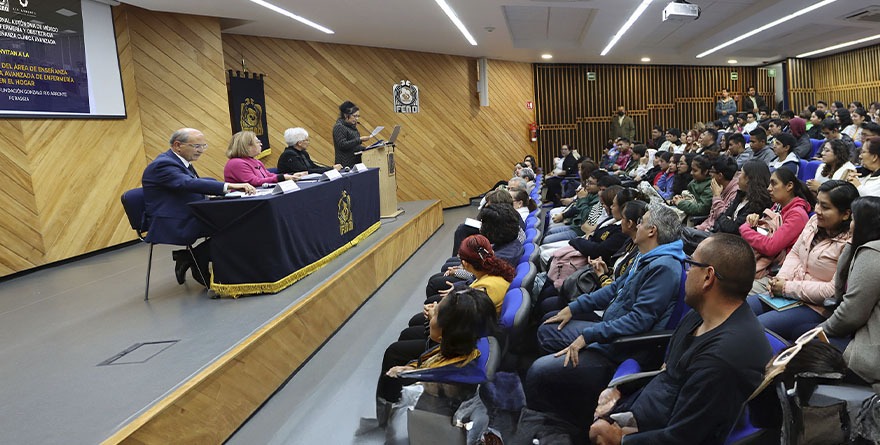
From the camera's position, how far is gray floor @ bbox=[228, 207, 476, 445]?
2.79 metres

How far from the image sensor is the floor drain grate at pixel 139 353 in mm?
2865

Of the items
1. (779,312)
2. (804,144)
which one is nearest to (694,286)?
(779,312)

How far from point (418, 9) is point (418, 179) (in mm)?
3954

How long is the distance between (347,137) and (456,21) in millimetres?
2989

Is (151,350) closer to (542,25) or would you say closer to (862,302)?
(862,302)

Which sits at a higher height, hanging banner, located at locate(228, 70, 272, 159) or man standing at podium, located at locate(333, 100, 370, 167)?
hanging banner, located at locate(228, 70, 272, 159)

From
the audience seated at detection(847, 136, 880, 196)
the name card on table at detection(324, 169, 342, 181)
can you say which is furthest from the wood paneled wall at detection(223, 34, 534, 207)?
the audience seated at detection(847, 136, 880, 196)

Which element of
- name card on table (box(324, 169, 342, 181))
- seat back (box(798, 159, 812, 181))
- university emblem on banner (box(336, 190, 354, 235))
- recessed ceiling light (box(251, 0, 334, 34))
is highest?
recessed ceiling light (box(251, 0, 334, 34))

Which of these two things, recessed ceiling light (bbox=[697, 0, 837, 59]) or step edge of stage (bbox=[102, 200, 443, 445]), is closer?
step edge of stage (bbox=[102, 200, 443, 445])

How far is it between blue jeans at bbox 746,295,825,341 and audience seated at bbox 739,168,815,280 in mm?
561

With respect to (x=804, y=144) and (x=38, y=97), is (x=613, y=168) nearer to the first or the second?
(x=804, y=144)

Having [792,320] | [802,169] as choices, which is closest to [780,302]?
[792,320]

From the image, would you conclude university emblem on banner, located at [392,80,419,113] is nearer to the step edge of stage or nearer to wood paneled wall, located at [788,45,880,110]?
the step edge of stage

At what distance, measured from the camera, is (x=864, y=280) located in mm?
2145
